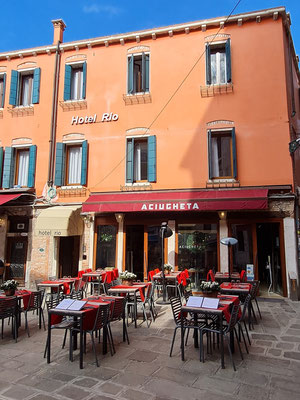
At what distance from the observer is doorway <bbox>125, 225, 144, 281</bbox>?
1133 cm

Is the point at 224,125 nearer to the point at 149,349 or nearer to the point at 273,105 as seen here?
the point at 273,105

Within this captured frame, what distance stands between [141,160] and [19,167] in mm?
5270

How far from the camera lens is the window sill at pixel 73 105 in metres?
12.5

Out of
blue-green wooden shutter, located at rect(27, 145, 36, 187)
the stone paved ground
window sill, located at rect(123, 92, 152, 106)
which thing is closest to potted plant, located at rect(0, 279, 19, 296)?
the stone paved ground

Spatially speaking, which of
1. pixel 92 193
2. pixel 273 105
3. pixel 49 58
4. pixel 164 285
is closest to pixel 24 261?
pixel 92 193

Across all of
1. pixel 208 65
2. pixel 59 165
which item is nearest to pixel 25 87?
pixel 59 165

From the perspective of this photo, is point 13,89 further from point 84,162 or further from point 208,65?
point 208,65

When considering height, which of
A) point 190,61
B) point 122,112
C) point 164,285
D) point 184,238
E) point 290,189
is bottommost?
point 164,285

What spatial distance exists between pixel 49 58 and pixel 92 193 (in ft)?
20.6

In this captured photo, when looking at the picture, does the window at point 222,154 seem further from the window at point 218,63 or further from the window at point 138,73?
the window at point 138,73

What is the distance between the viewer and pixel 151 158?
1145cm

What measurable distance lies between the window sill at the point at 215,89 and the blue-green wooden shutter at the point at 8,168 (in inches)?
317

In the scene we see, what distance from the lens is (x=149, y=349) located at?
5301 mm

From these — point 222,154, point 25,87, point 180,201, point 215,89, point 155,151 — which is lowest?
A: point 180,201
